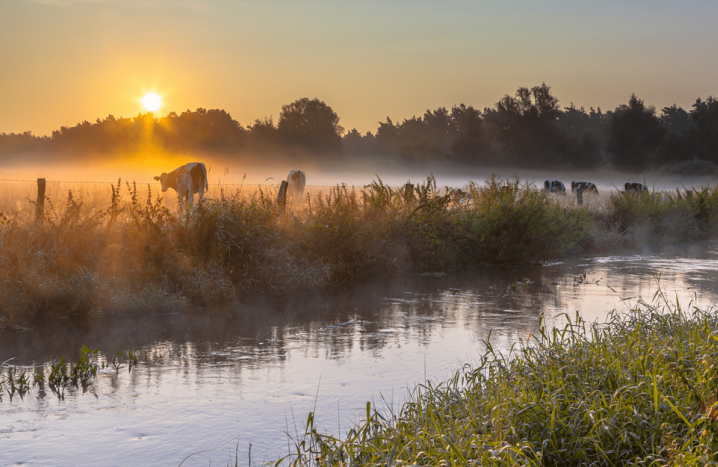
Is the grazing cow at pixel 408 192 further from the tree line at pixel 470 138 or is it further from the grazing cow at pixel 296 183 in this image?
the tree line at pixel 470 138

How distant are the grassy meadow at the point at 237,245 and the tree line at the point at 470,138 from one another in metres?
46.2

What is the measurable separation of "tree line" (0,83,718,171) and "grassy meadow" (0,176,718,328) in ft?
152

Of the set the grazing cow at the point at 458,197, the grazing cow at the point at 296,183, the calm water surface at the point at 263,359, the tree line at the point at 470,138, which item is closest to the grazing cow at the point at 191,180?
the grazing cow at the point at 296,183

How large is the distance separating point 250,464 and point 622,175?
6291 cm

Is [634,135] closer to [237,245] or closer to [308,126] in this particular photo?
[308,126]

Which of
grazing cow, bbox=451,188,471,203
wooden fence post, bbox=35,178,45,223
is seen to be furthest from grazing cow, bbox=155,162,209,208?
wooden fence post, bbox=35,178,45,223

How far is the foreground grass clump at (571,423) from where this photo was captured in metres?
3.56

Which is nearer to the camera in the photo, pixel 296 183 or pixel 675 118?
A: pixel 296 183

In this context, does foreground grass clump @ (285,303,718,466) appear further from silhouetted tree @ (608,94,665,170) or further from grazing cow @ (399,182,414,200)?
silhouetted tree @ (608,94,665,170)

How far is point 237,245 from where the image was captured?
11258 mm

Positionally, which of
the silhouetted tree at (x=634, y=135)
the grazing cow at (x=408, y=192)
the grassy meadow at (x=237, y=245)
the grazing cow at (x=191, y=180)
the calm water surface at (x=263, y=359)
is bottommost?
the calm water surface at (x=263, y=359)

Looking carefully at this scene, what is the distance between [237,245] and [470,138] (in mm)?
57633

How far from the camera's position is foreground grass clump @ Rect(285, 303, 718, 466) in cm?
356

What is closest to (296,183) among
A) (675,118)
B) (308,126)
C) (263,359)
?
(263,359)
